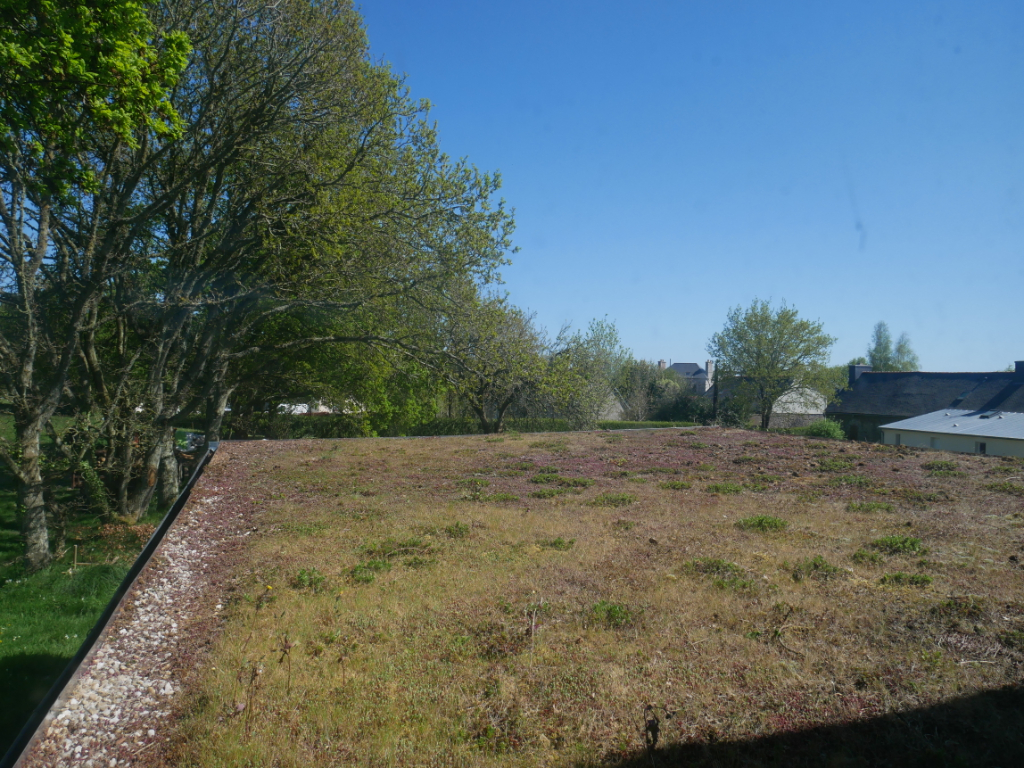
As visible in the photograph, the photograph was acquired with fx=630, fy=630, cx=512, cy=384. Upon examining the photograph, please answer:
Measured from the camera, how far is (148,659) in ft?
12.6

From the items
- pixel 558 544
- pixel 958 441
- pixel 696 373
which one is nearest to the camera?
pixel 558 544

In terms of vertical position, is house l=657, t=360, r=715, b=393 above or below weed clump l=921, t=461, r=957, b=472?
above

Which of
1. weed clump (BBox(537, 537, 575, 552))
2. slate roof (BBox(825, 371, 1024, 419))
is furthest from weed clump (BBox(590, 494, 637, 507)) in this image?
slate roof (BBox(825, 371, 1024, 419))

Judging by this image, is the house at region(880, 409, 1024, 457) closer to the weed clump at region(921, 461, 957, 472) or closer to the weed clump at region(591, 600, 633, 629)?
the weed clump at region(921, 461, 957, 472)

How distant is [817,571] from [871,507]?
86.8 inches

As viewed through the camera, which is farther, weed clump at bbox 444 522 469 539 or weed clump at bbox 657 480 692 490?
weed clump at bbox 657 480 692 490

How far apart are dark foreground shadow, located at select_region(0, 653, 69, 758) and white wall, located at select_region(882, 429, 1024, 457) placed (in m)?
19.5

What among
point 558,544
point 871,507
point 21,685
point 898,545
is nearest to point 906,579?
point 898,545

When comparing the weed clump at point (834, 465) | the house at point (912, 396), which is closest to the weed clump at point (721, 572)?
the weed clump at point (834, 465)

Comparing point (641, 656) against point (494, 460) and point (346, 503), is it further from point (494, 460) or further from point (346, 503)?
point (494, 460)

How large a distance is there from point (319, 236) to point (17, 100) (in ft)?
15.6

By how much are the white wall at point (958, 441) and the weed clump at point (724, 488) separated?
13.0 metres

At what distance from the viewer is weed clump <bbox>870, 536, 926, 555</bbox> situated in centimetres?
467

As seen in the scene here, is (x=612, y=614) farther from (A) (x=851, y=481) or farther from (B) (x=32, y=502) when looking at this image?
(B) (x=32, y=502)
